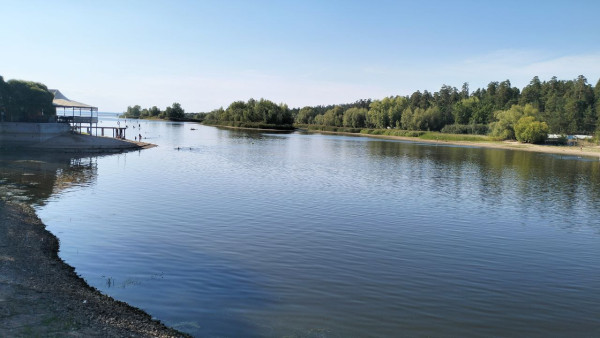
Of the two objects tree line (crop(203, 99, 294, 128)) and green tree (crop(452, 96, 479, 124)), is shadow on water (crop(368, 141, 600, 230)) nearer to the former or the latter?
green tree (crop(452, 96, 479, 124))

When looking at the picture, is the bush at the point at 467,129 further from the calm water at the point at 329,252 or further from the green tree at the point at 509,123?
the calm water at the point at 329,252

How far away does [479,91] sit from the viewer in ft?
592

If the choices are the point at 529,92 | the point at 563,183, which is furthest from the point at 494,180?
the point at 529,92

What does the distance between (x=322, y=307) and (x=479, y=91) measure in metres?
187

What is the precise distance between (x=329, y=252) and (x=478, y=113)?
135 metres

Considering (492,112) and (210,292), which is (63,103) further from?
(492,112)

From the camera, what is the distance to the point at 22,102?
2109 inches

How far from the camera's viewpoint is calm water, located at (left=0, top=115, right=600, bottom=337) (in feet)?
38.4

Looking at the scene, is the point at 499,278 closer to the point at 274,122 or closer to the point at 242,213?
the point at 242,213

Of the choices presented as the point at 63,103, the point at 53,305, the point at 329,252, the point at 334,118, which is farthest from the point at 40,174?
the point at 334,118

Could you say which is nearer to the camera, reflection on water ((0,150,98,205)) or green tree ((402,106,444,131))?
reflection on water ((0,150,98,205))

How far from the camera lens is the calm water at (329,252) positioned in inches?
461

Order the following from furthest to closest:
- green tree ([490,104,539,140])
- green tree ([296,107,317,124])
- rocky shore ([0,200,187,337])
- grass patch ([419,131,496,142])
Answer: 1. green tree ([296,107,317,124])
2. grass patch ([419,131,496,142])
3. green tree ([490,104,539,140])
4. rocky shore ([0,200,187,337])

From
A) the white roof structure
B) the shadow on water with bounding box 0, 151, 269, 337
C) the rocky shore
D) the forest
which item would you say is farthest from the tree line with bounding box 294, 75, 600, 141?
the rocky shore
